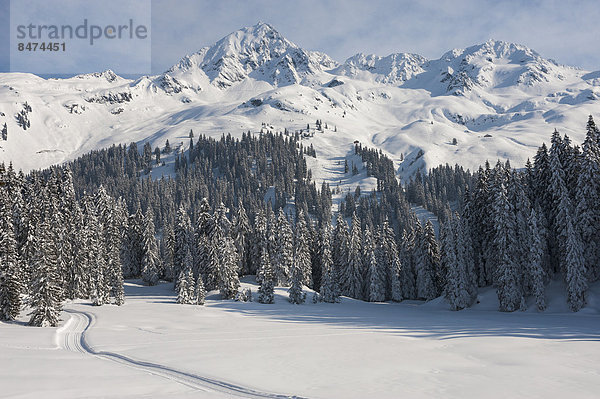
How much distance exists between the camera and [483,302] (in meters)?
51.4

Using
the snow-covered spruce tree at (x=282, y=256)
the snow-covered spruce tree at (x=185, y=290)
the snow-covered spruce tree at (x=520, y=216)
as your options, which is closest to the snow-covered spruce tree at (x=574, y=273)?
the snow-covered spruce tree at (x=520, y=216)

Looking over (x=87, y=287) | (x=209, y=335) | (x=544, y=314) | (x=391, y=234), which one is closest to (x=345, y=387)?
(x=209, y=335)

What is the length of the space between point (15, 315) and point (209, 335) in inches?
760

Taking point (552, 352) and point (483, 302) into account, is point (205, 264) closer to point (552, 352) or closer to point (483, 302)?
point (483, 302)

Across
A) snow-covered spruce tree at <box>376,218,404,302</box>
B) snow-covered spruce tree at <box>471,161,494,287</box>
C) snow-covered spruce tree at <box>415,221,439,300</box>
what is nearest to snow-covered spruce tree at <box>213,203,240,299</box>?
snow-covered spruce tree at <box>376,218,404,302</box>

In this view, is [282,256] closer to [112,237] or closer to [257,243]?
[257,243]

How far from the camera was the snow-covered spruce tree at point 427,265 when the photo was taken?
67.8 m

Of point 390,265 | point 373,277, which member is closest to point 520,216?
point 373,277

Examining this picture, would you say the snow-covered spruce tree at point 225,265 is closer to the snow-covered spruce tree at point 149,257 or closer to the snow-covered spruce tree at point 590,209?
the snow-covered spruce tree at point 149,257

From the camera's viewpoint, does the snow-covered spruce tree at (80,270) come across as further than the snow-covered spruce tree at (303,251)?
No

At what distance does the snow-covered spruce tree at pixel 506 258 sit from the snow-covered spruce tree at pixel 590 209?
7.10 meters

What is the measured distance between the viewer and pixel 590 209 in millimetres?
A: 43625

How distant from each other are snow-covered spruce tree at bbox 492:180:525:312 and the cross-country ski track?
40869mm

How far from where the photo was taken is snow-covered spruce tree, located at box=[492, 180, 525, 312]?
147ft
